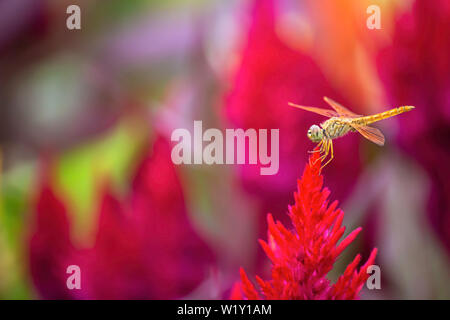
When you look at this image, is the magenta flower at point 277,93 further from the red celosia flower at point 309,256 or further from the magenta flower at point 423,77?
the red celosia flower at point 309,256

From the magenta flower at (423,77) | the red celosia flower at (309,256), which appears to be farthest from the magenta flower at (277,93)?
the red celosia flower at (309,256)

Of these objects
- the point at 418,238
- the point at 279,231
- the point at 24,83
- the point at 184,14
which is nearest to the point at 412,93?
the point at 418,238

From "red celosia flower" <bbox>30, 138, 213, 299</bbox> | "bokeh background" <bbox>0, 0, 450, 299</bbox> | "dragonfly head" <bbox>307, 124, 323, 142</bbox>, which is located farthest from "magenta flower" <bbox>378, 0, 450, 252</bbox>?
"red celosia flower" <bbox>30, 138, 213, 299</bbox>

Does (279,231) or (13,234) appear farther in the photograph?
(13,234)

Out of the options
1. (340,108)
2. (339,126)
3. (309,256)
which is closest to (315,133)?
(339,126)

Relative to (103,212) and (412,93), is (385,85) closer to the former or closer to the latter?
(412,93)

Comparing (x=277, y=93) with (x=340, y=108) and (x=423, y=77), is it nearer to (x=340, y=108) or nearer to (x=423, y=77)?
(x=340, y=108)

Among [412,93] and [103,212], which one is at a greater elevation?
[412,93]
